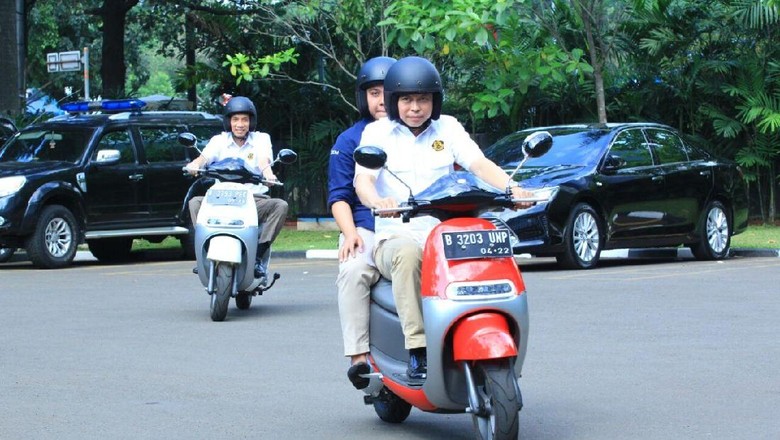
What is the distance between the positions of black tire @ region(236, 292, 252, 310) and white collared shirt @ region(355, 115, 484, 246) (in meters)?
5.91

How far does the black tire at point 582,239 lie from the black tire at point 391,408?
891 cm

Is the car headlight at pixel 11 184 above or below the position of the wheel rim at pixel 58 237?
above

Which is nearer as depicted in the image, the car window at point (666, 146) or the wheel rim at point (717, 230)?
the car window at point (666, 146)

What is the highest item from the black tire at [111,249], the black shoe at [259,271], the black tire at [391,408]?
the black shoe at [259,271]

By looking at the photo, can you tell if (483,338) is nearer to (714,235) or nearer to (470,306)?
(470,306)

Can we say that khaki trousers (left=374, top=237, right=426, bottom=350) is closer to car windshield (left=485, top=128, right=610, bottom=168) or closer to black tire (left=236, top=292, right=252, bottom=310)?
black tire (left=236, top=292, right=252, bottom=310)

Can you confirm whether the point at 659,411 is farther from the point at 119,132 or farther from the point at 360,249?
the point at 119,132

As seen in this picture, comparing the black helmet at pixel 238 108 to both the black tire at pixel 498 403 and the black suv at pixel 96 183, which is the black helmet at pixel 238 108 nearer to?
the black suv at pixel 96 183

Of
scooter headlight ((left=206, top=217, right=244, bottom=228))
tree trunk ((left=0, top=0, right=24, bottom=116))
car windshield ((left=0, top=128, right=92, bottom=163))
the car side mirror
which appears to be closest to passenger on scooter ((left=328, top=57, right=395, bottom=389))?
scooter headlight ((left=206, top=217, right=244, bottom=228))

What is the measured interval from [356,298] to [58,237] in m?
11.9

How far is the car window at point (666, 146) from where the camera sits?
17.7m

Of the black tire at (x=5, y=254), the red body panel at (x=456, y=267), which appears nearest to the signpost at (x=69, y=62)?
the black tire at (x=5, y=254)

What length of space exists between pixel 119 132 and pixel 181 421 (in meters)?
12.4

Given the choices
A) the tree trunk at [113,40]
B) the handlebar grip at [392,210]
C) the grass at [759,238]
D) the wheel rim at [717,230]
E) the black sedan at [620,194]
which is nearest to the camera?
the handlebar grip at [392,210]
